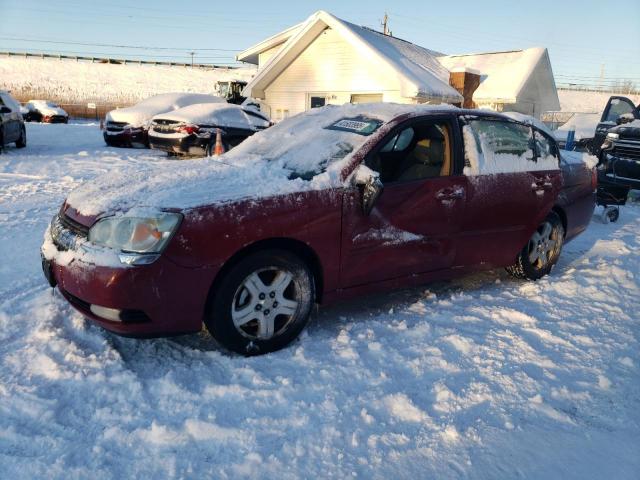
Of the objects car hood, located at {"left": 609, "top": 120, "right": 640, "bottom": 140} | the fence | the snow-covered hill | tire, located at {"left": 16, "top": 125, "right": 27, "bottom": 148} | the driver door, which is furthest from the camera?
the snow-covered hill

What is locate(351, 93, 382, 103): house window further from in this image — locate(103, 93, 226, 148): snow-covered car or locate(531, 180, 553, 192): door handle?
locate(531, 180, 553, 192): door handle

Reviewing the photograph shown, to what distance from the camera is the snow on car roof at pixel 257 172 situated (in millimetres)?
3000

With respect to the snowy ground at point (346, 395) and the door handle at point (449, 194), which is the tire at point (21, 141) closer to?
the snowy ground at point (346, 395)

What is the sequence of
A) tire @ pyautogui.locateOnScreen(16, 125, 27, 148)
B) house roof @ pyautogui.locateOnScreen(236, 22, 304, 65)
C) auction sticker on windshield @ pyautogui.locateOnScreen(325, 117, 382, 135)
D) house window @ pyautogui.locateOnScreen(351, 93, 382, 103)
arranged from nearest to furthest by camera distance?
auction sticker on windshield @ pyautogui.locateOnScreen(325, 117, 382, 135)
tire @ pyautogui.locateOnScreen(16, 125, 27, 148)
house window @ pyautogui.locateOnScreen(351, 93, 382, 103)
house roof @ pyautogui.locateOnScreen(236, 22, 304, 65)

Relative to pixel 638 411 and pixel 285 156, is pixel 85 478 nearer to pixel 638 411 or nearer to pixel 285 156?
pixel 285 156

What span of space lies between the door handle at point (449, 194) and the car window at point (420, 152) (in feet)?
0.47

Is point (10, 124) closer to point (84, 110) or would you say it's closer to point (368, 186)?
point (368, 186)

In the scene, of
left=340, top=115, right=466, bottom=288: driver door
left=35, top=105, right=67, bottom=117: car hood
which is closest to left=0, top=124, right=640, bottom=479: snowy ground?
left=340, top=115, right=466, bottom=288: driver door

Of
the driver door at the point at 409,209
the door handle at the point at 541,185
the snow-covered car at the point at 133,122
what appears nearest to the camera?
the driver door at the point at 409,209

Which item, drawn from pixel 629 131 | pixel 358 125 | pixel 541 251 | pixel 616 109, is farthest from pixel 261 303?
pixel 616 109

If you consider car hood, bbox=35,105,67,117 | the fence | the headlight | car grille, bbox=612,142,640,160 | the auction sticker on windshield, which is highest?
the auction sticker on windshield

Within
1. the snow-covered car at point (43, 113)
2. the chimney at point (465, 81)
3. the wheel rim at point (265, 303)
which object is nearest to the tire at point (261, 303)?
the wheel rim at point (265, 303)

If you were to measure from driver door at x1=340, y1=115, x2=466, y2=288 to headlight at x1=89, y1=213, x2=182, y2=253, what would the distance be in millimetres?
1121

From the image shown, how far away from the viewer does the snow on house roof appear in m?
18.7
